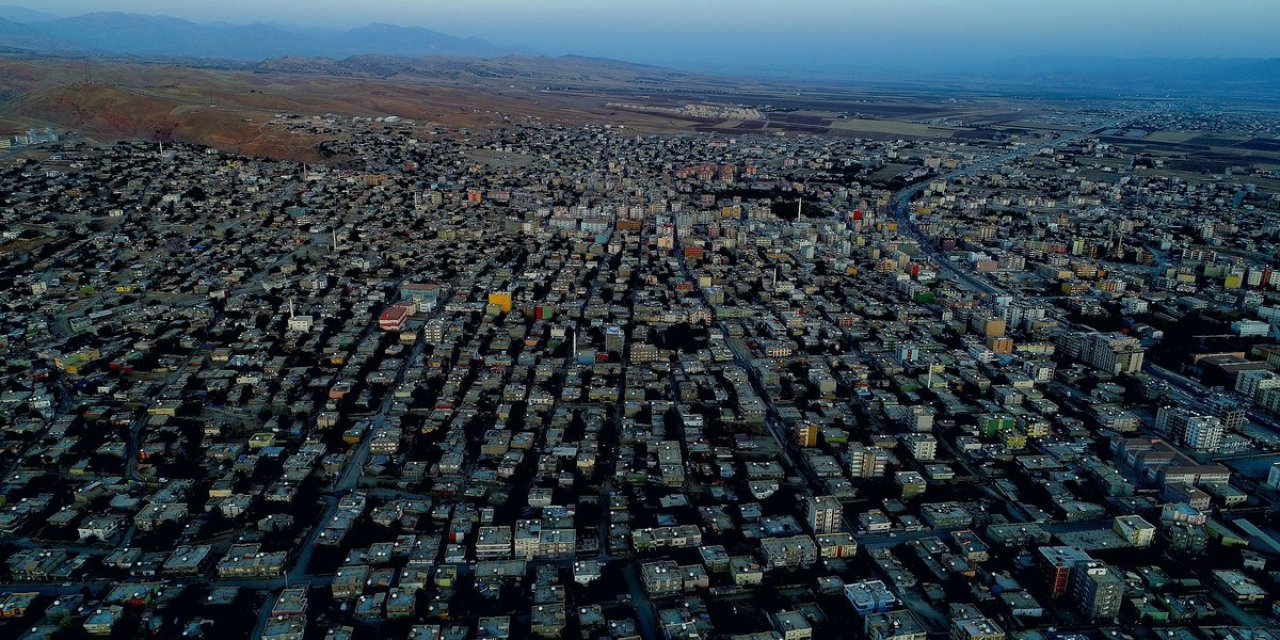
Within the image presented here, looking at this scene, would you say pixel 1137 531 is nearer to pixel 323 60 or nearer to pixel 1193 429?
pixel 1193 429

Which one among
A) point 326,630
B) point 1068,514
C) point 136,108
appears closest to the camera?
point 326,630

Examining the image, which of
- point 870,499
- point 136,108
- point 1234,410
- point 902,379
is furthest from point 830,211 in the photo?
point 136,108

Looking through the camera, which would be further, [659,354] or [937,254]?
[937,254]

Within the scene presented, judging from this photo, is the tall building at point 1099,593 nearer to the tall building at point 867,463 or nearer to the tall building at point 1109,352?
the tall building at point 867,463

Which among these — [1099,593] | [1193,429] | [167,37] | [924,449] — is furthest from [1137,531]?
[167,37]

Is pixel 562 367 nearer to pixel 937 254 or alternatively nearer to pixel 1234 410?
pixel 1234 410

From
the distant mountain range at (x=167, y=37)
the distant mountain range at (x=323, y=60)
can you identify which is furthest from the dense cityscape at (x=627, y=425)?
the distant mountain range at (x=167, y=37)
